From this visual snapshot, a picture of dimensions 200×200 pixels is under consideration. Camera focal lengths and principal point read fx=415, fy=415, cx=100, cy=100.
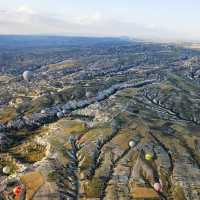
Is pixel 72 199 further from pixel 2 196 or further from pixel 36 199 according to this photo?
pixel 2 196

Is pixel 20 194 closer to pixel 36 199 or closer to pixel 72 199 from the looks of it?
pixel 36 199

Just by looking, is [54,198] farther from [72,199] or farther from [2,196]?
[2,196]

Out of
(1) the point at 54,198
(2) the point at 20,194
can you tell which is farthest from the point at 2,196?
(1) the point at 54,198

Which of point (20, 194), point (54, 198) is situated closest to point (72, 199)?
point (54, 198)

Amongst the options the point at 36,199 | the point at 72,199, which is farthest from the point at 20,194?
the point at 72,199

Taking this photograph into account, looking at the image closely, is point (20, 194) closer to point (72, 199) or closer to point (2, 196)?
point (2, 196)
